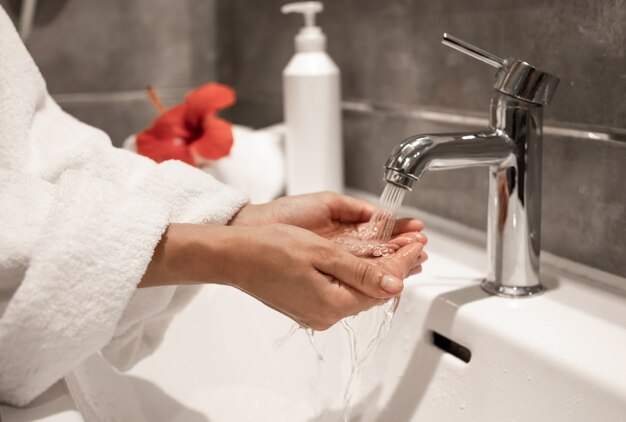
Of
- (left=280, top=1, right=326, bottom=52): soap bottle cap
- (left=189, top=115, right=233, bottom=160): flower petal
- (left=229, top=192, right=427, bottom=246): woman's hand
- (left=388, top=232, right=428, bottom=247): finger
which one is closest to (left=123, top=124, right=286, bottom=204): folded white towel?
(left=189, top=115, right=233, bottom=160): flower petal

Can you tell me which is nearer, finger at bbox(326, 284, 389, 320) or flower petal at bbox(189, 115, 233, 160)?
finger at bbox(326, 284, 389, 320)

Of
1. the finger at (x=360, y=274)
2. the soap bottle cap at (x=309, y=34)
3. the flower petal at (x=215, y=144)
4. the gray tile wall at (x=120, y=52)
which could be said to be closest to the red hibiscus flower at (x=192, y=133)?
the flower petal at (x=215, y=144)

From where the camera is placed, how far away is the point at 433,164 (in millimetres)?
565

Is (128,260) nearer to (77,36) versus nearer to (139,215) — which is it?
(139,215)

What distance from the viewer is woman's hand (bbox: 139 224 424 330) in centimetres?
48

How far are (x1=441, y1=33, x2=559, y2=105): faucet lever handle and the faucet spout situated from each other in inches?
1.6

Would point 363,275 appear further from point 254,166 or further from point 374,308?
point 254,166

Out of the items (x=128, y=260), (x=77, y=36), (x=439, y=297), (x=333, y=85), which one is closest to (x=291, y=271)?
(x=128, y=260)

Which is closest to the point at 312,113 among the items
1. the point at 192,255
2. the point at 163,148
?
the point at 163,148

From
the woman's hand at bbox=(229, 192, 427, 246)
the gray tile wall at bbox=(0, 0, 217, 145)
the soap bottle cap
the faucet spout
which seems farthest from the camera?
the gray tile wall at bbox=(0, 0, 217, 145)

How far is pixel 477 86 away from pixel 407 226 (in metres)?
0.23

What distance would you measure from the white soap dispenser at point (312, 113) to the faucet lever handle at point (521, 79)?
1.09 feet

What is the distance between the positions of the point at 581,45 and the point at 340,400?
42 centimetres

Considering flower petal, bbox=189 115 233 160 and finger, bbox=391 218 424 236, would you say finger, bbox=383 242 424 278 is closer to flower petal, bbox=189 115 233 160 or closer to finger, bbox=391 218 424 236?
finger, bbox=391 218 424 236
